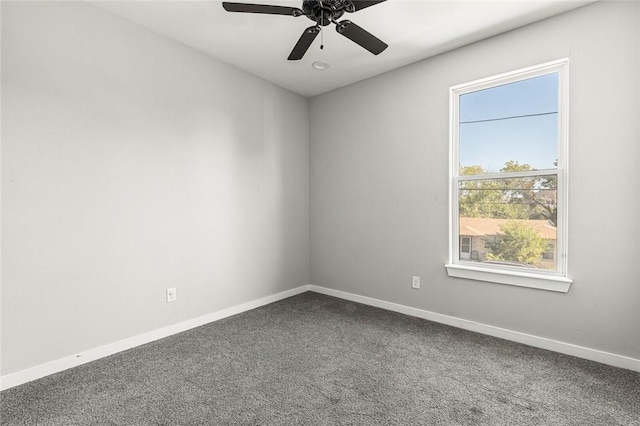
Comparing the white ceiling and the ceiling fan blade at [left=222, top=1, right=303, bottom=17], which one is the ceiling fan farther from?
the white ceiling

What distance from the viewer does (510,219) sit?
266 cm

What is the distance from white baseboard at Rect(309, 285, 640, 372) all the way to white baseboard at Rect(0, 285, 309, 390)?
4.46 feet

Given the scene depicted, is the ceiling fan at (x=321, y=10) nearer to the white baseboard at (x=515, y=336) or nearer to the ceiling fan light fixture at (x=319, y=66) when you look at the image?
the ceiling fan light fixture at (x=319, y=66)

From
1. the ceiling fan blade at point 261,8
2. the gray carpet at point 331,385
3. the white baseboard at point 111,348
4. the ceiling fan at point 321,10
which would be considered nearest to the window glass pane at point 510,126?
the ceiling fan at point 321,10

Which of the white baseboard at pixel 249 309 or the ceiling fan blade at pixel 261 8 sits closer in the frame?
the ceiling fan blade at pixel 261 8

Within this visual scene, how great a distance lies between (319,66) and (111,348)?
3.05 m

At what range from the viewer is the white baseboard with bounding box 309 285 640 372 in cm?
214

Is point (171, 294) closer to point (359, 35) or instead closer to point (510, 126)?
point (359, 35)

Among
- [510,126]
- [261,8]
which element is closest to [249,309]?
[261,8]

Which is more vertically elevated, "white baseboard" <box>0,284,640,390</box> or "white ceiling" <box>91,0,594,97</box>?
"white ceiling" <box>91,0,594,97</box>

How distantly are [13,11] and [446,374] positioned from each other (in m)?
3.57

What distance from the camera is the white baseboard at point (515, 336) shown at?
214cm

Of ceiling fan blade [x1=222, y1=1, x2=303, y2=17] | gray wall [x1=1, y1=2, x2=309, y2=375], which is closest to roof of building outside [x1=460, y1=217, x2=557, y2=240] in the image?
gray wall [x1=1, y1=2, x2=309, y2=375]

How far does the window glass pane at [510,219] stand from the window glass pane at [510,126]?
0.50 ft
